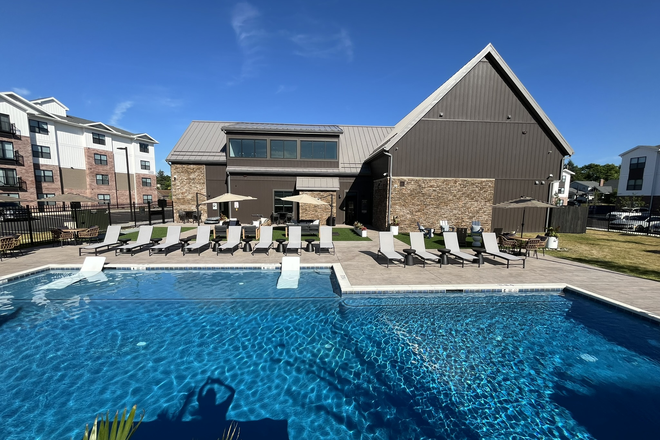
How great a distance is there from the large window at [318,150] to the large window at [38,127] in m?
36.5

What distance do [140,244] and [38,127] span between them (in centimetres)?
3776

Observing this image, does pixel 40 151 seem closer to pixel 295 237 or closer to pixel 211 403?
pixel 295 237

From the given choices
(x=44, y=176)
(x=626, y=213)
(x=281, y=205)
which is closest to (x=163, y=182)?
(x=44, y=176)

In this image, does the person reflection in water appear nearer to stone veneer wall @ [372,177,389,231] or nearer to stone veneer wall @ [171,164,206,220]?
stone veneer wall @ [372,177,389,231]

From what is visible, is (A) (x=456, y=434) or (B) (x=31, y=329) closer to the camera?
Result: (A) (x=456, y=434)

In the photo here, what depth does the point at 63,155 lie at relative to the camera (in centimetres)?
3591

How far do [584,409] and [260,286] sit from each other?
7.46 meters

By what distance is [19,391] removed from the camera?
4.19 meters

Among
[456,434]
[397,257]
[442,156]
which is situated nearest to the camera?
[456,434]

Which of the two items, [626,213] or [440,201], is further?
[626,213]

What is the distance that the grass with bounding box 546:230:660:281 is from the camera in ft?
32.9

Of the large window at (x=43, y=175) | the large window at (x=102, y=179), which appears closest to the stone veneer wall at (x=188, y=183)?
the large window at (x=43, y=175)

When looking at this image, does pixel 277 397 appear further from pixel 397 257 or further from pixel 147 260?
pixel 147 260

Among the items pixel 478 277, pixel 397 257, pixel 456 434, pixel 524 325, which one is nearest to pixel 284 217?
pixel 397 257
